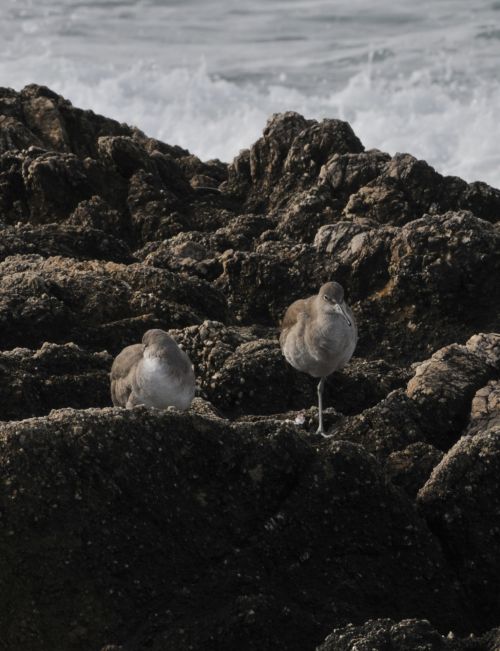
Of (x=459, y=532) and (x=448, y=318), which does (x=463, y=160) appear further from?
Answer: (x=459, y=532)

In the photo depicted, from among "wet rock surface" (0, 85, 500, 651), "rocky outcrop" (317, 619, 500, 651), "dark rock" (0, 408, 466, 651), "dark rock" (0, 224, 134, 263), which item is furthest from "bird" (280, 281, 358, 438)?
"rocky outcrop" (317, 619, 500, 651)

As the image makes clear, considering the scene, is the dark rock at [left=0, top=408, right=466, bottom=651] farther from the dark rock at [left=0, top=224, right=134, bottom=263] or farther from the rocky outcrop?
the dark rock at [left=0, top=224, right=134, bottom=263]

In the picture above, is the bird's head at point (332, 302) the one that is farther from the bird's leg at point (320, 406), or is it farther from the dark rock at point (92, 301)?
the dark rock at point (92, 301)

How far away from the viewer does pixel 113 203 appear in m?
17.0

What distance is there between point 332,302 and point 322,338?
37 centimetres

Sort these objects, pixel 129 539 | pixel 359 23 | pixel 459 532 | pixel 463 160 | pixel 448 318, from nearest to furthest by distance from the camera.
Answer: pixel 129 539, pixel 459 532, pixel 448 318, pixel 463 160, pixel 359 23

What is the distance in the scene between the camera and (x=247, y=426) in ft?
23.3

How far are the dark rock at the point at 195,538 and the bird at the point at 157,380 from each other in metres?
1.83

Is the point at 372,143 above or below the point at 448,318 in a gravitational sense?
below

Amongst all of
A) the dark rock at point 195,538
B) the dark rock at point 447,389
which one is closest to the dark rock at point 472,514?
the dark rock at point 195,538

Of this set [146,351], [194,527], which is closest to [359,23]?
[146,351]

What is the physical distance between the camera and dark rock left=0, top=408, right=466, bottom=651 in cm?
614

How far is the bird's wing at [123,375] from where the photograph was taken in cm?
895

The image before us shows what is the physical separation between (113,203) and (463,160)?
74.8 ft
